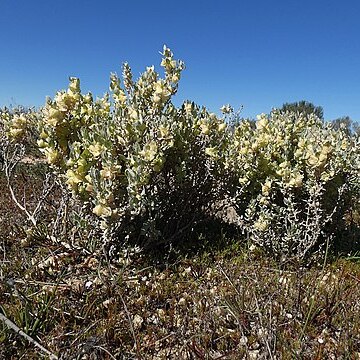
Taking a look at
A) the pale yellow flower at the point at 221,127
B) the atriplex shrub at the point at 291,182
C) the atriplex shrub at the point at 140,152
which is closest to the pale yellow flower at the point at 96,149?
the atriplex shrub at the point at 140,152

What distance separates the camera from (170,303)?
250 centimetres

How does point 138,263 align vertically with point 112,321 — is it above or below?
above

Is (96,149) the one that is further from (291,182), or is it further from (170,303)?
(291,182)

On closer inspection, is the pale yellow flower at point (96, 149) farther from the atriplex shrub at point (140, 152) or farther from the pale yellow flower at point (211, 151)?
the pale yellow flower at point (211, 151)

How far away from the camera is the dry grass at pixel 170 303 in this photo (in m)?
2.07

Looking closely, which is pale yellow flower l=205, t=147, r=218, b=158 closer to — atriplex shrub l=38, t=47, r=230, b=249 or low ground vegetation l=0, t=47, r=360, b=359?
atriplex shrub l=38, t=47, r=230, b=249

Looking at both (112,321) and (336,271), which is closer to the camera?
(112,321)

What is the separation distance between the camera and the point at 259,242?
315cm

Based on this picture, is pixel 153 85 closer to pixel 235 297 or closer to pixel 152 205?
pixel 152 205

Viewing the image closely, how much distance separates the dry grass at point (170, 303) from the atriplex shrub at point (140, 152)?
1.18 feet

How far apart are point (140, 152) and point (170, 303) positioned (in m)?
1.04

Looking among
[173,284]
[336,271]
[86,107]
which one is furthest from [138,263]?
[336,271]

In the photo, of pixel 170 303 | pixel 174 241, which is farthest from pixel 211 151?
pixel 170 303

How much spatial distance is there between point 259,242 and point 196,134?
1059 millimetres
